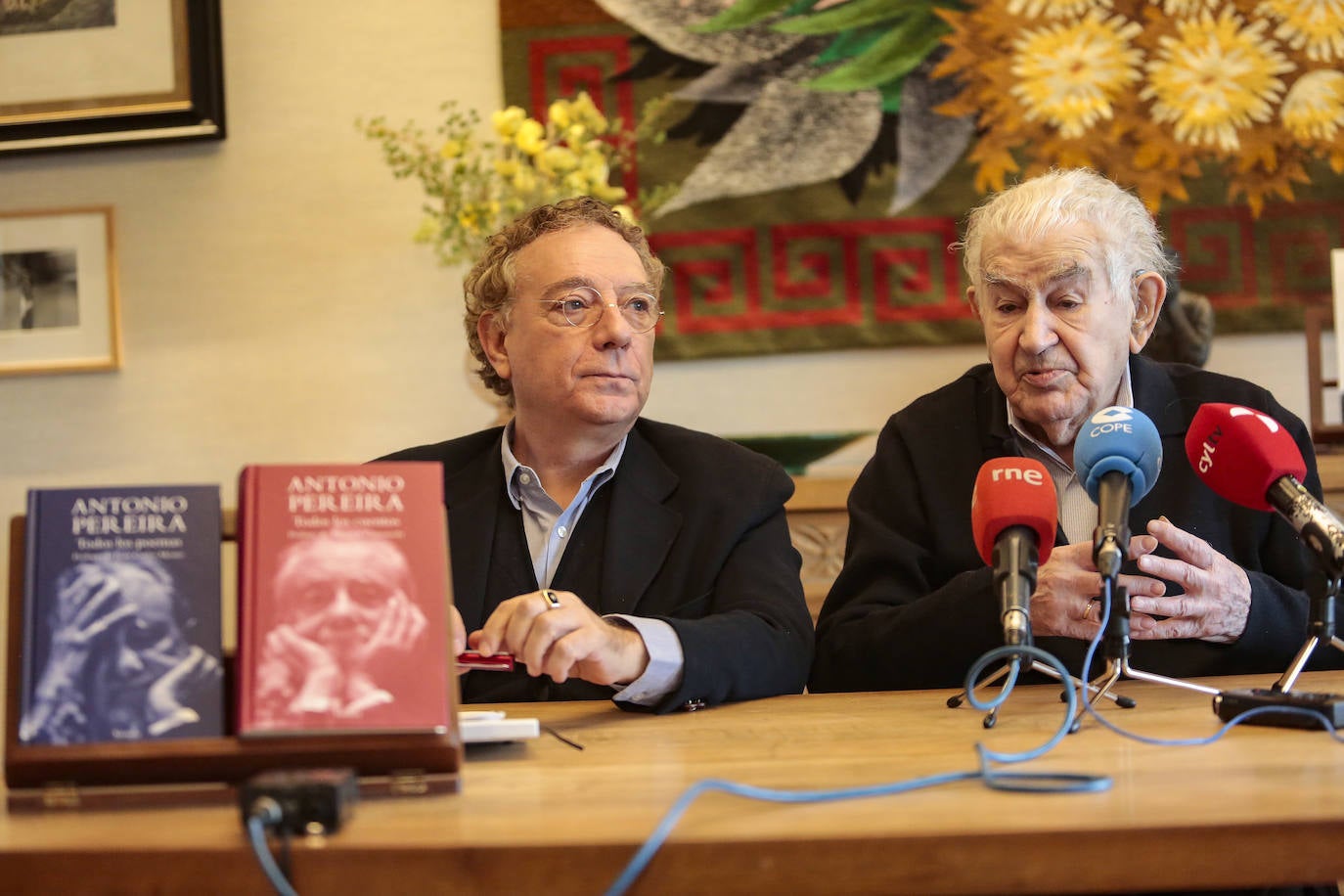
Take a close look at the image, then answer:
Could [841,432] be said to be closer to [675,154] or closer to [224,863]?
[675,154]

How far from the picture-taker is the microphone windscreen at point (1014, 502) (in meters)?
1.28

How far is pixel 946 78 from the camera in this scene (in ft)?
10.4

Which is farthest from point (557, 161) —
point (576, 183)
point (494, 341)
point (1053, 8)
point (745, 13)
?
point (1053, 8)

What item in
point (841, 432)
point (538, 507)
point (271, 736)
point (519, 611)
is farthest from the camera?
point (841, 432)

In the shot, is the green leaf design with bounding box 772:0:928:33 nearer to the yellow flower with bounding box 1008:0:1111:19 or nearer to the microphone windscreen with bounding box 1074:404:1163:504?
the yellow flower with bounding box 1008:0:1111:19

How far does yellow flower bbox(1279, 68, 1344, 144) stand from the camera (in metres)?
3.05

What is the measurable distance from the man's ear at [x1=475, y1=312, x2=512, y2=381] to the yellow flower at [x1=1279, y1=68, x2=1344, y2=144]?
6.85ft

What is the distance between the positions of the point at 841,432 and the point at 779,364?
23cm

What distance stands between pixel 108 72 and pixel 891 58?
1.99 m

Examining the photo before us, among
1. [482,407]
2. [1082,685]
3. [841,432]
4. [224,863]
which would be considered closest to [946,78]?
[841,432]

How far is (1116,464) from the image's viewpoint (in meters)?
1.30

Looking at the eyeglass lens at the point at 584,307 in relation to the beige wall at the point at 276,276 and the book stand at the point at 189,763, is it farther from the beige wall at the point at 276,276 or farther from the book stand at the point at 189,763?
the beige wall at the point at 276,276

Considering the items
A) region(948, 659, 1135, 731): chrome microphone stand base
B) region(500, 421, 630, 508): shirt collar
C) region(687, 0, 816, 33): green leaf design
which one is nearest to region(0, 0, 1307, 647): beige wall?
region(687, 0, 816, 33): green leaf design

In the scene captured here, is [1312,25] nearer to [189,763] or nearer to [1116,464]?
[1116,464]
